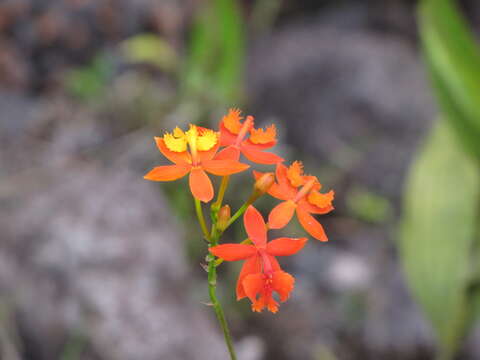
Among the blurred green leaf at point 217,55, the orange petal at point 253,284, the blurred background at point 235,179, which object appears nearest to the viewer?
the orange petal at point 253,284

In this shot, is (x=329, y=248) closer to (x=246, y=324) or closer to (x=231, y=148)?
(x=246, y=324)

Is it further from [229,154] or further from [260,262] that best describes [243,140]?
[260,262]

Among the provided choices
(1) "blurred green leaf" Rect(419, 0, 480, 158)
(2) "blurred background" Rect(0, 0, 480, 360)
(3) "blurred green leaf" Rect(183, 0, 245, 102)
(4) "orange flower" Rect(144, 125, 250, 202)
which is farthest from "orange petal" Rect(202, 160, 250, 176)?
(3) "blurred green leaf" Rect(183, 0, 245, 102)

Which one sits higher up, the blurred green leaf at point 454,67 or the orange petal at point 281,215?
the blurred green leaf at point 454,67

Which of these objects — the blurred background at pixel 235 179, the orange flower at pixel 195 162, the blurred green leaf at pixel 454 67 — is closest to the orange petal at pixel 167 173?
the orange flower at pixel 195 162

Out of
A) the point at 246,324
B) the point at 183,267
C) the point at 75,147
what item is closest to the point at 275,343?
the point at 246,324

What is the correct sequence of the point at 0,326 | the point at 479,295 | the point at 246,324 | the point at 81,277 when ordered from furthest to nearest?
the point at 246,324
the point at 479,295
the point at 81,277
the point at 0,326

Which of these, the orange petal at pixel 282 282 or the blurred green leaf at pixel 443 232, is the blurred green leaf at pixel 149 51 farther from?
the orange petal at pixel 282 282

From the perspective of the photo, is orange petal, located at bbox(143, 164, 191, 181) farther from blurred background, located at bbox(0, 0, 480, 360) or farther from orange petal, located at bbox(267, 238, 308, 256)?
blurred background, located at bbox(0, 0, 480, 360)
